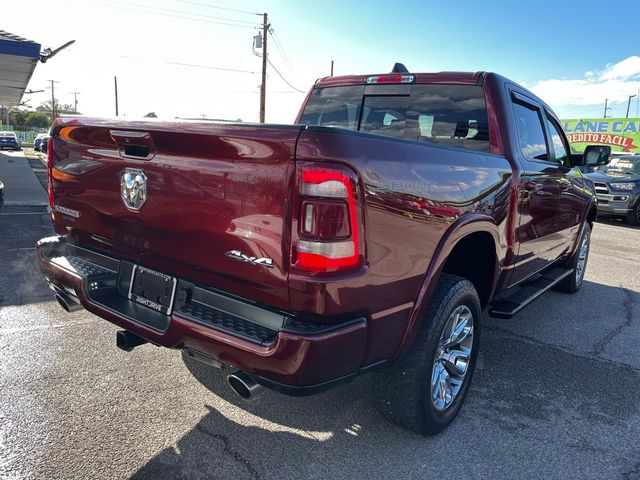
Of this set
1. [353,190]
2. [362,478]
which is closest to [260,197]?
[353,190]

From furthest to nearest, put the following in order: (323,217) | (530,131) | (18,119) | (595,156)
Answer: (18,119), (595,156), (530,131), (323,217)

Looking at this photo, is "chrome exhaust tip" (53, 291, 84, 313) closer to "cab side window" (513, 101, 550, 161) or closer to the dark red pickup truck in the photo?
the dark red pickup truck

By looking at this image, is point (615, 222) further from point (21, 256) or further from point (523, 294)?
point (21, 256)

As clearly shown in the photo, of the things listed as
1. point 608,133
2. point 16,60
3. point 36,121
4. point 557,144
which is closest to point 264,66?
point 16,60

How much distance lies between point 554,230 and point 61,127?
3.94 m

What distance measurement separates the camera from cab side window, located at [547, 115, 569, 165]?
4438 millimetres

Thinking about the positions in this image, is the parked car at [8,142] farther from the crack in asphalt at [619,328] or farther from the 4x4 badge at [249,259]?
the 4x4 badge at [249,259]

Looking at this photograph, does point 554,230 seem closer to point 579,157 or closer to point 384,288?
point 579,157

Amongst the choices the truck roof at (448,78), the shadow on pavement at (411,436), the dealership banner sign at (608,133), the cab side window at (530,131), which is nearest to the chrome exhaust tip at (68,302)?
the shadow on pavement at (411,436)

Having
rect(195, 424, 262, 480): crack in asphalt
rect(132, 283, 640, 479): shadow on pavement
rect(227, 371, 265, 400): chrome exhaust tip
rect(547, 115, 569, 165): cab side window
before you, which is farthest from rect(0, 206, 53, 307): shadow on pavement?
rect(547, 115, 569, 165): cab side window

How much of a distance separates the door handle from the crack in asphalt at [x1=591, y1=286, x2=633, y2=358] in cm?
154

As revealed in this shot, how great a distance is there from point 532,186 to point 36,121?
109m

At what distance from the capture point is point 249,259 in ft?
6.61

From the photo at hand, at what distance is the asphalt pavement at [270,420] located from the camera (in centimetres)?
241
